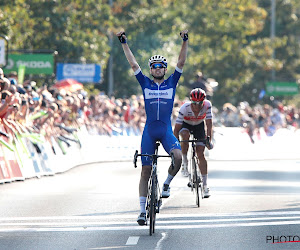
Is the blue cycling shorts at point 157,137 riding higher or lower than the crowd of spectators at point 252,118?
higher

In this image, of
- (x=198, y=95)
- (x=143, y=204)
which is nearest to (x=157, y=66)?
(x=143, y=204)

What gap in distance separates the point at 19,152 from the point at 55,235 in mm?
9314

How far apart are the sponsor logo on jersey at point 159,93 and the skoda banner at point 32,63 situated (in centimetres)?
2158

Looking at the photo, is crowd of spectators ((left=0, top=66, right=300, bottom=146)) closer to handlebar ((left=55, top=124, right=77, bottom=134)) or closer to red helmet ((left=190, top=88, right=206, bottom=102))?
handlebar ((left=55, top=124, right=77, bottom=134))

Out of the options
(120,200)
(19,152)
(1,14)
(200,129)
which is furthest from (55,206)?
(1,14)

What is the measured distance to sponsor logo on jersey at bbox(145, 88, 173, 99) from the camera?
12266 millimetres

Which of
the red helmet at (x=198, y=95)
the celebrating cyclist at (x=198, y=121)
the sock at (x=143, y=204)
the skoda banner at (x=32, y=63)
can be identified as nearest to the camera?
the sock at (x=143, y=204)

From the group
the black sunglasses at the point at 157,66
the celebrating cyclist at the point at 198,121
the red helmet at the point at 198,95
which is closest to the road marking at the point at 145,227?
the black sunglasses at the point at 157,66

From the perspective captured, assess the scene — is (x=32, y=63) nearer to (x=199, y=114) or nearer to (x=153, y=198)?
(x=199, y=114)

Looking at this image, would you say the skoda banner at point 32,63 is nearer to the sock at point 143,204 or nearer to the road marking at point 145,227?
the road marking at point 145,227

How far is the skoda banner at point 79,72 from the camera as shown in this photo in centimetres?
4122

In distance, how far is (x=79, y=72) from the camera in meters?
41.6

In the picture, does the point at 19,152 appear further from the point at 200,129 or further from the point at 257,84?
the point at 257,84

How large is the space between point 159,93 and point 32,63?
21919mm
